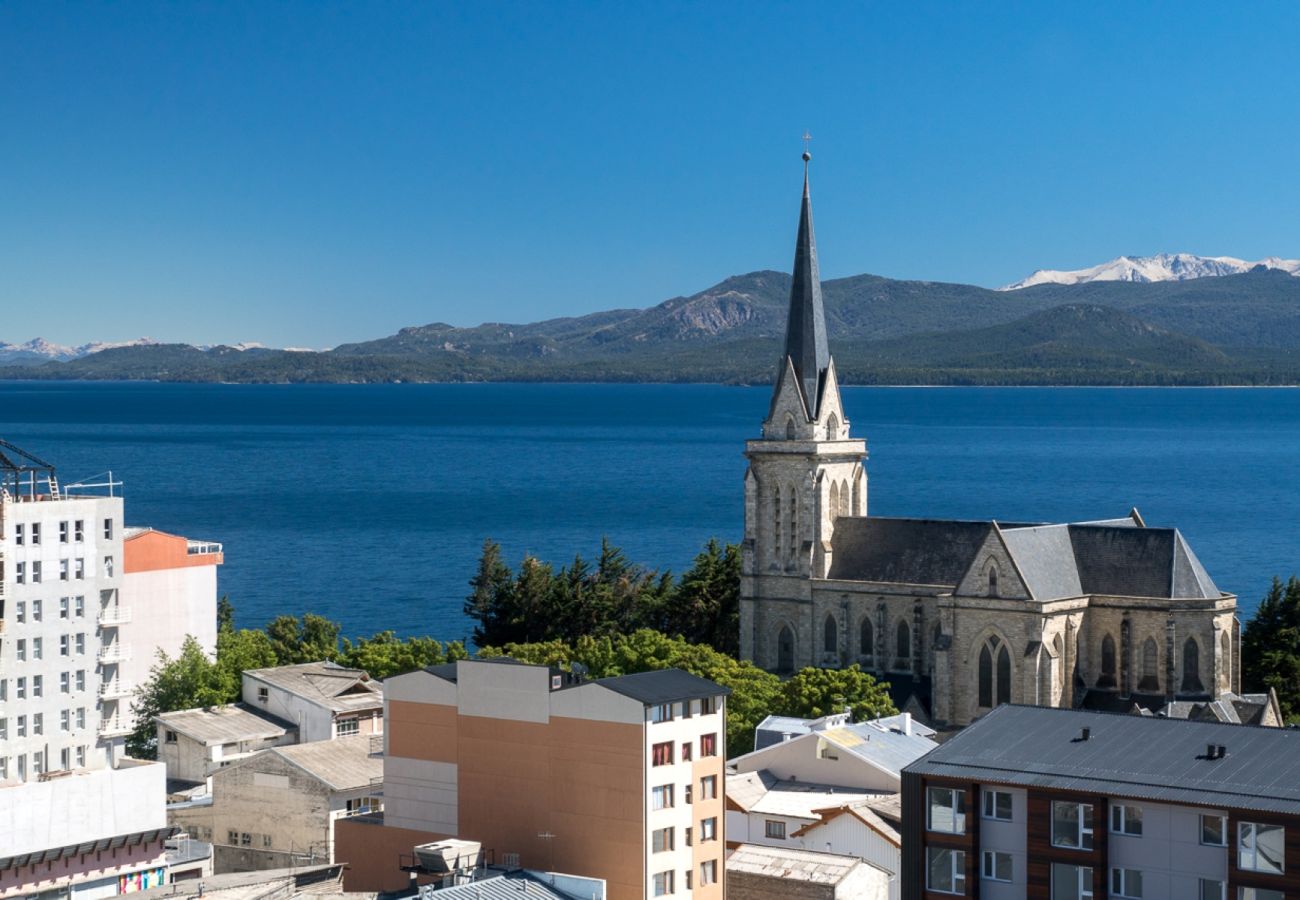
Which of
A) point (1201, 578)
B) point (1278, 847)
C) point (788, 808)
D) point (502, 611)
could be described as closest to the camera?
point (1278, 847)

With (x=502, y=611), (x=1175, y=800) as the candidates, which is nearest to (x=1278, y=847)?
(x=1175, y=800)

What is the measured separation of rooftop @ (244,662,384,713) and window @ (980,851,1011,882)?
35029 millimetres

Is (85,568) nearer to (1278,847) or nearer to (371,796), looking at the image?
(371,796)

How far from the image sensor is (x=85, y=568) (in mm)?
64125

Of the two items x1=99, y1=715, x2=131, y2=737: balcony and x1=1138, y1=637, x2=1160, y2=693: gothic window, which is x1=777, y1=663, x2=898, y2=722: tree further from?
x1=99, y1=715, x2=131, y2=737: balcony

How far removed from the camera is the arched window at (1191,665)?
77438 millimetres

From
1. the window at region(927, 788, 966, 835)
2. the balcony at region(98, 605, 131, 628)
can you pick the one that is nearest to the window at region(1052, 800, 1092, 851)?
the window at region(927, 788, 966, 835)

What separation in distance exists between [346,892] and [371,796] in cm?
1327

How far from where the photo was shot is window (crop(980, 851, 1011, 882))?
42219 mm

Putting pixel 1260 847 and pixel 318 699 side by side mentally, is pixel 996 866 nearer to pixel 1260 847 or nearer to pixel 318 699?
pixel 1260 847

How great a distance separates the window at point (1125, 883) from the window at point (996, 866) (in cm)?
230

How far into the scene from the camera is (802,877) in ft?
162

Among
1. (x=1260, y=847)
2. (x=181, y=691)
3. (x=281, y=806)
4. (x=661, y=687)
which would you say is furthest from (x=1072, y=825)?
(x=181, y=691)

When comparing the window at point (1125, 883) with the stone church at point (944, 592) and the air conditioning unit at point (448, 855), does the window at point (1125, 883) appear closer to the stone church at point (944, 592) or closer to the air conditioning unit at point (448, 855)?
the air conditioning unit at point (448, 855)
